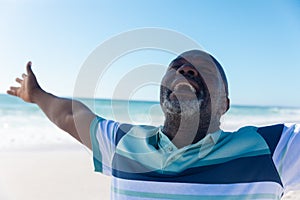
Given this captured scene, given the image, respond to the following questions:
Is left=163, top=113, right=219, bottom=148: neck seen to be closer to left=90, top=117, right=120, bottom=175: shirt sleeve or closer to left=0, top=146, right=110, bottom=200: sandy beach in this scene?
left=90, top=117, right=120, bottom=175: shirt sleeve

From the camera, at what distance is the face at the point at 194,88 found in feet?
4.98

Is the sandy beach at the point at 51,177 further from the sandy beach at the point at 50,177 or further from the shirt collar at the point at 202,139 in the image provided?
the shirt collar at the point at 202,139

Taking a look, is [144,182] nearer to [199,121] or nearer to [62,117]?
[199,121]

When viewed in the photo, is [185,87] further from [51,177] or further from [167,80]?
[51,177]

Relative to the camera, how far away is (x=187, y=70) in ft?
5.14

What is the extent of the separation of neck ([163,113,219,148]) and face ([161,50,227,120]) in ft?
0.07

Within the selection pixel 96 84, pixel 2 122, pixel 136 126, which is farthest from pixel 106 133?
pixel 2 122

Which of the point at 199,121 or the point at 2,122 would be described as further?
the point at 2,122

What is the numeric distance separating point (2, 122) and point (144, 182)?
35.4 ft

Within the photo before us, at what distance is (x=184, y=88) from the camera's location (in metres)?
1.52

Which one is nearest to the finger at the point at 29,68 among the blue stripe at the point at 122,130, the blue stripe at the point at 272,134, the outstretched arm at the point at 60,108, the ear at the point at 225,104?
the outstretched arm at the point at 60,108

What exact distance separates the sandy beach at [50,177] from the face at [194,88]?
204cm

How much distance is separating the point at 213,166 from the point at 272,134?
0.75 ft

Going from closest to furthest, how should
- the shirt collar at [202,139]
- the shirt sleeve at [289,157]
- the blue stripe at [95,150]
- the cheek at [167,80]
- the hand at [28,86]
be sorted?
1. the shirt sleeve at [289,157]
2. the shirt collar at [202,139]
3. the cheek at [167,80]
4. the blue stripe at [95,150]
5. the hand at [28,86]
